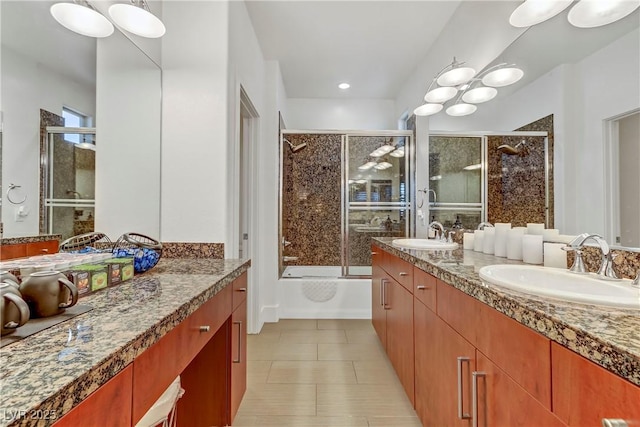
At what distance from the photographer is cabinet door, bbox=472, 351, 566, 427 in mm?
727

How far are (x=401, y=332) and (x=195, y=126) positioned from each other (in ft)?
5.96

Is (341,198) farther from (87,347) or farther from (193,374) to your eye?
(87,347)

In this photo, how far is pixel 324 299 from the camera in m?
3.41

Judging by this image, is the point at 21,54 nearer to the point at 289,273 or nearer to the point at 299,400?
the point at 299,400

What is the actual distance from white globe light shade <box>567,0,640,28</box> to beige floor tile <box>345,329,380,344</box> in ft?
8.23

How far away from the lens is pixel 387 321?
2277mm

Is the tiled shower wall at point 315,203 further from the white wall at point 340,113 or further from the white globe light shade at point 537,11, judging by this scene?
the white globe light shade at point 537,11

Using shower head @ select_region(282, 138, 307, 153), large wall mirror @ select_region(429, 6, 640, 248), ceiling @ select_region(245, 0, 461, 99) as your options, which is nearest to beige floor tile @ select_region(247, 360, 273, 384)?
large wall mirror @ select_region(429, 6, 640, 248)

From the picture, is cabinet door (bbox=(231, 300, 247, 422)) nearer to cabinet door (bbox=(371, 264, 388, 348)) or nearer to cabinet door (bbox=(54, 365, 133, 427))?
cabinet door (bbox=(54, 365, 133, 427))

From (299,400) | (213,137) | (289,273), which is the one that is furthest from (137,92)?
(289,273)

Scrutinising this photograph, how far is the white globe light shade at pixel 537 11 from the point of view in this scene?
1358 millimetres

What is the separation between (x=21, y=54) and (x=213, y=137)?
3.03ft

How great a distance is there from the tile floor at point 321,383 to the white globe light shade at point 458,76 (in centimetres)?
217

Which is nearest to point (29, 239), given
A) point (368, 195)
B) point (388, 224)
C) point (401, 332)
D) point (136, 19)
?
point (136, 19)
